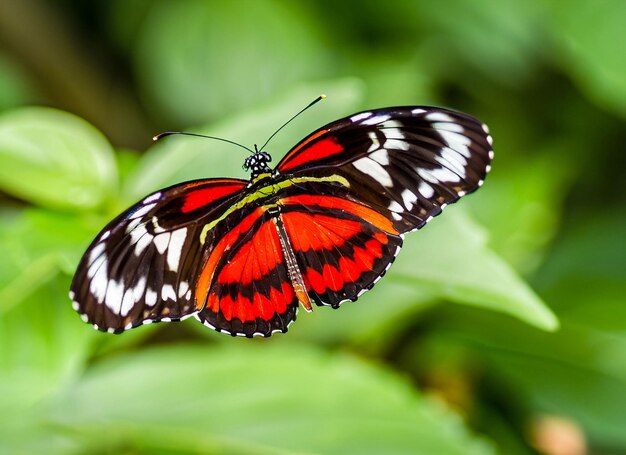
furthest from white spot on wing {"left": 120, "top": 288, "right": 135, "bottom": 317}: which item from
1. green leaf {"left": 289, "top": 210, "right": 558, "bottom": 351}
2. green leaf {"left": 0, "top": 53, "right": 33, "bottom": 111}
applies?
green leaf {"left": 0, "top": 53, "right": 33, "bottom": 111}

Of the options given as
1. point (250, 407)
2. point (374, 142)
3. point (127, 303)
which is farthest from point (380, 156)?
point (250, 407)

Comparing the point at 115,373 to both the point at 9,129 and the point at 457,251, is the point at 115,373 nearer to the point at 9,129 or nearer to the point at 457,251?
the point at 9,129

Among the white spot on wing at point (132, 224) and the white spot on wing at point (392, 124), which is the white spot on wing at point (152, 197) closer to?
the white spot on wing at point (132, 224)

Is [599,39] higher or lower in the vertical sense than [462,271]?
higher

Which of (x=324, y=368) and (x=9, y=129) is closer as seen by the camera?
(x=9, y=129)

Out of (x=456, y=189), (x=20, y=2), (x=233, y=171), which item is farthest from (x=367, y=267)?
(x=20, y=2)

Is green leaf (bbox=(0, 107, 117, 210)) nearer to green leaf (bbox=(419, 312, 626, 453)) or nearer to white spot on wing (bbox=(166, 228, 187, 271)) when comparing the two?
white spot on wing (bbox=(166, 228, 187, 271))

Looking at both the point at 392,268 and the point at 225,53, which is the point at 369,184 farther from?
the point at 225,53
